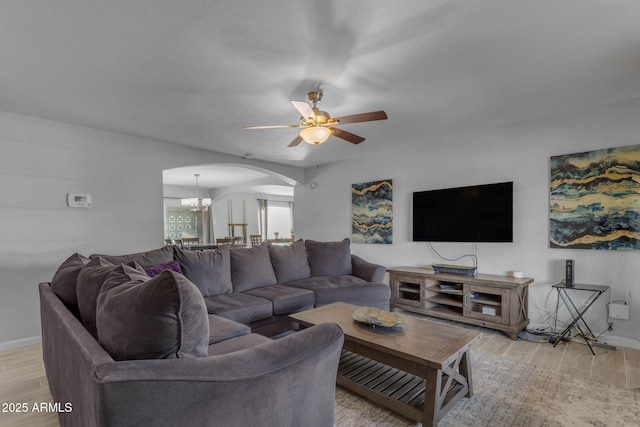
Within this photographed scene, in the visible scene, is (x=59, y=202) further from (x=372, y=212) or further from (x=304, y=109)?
(x=372, y=212)

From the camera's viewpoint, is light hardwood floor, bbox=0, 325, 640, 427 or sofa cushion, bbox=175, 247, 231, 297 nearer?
light hardwood floor, bbox=0, 325, 640, 427

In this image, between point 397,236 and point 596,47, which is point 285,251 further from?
point 596,47

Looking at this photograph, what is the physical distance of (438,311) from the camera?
12.3 feet

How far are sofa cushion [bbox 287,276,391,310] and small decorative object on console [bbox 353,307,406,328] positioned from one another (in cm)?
99

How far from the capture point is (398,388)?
202cm

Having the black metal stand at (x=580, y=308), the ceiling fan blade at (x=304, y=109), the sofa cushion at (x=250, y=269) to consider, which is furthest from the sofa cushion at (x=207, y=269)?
the black metal stand at (x=580, y=308)

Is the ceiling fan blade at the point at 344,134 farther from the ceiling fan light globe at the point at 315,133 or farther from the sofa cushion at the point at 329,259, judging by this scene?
the sofa cushion at the point at 329,259

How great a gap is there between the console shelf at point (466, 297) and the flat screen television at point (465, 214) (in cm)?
48

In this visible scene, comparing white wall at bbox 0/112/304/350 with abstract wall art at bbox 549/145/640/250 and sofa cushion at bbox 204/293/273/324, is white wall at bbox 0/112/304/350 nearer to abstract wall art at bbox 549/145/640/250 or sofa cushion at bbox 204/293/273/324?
sofa cushion at bbox 204/293/273/324

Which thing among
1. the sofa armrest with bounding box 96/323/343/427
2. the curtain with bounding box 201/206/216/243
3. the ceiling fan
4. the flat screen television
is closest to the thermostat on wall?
the ceiling fan

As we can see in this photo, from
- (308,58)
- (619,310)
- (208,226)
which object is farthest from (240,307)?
(208,226)

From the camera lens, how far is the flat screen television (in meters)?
3.61

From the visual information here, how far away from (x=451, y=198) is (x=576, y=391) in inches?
94.0

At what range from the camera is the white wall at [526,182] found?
2992 millimetres
